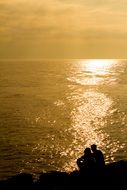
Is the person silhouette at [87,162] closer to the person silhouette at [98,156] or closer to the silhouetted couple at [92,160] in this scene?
the silhouetted couple at [92,160]

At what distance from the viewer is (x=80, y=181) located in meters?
22.4

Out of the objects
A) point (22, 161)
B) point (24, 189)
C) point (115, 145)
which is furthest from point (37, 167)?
Answer: point (24, 189)

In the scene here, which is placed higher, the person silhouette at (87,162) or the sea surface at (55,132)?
the sea surface at (55,132)

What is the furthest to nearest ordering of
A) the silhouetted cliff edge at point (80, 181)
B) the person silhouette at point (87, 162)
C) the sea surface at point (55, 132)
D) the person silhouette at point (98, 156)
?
1. the sea surface at point (55, 132)
2. the silhouetted cliff edge at point (80, 181)
3. the person silhouette at point (98, 156)
4. the person silhouette at point (87, 162)

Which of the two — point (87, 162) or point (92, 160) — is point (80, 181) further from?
point (92, 160)

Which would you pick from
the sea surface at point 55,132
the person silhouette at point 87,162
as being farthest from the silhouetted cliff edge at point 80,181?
the sea surface at point 55,132

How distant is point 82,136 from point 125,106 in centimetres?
3303

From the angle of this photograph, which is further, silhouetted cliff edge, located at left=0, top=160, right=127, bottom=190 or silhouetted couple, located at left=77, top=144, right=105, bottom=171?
silhouetted cliff edge, located at left=0, top=160, right=127, bottom=190

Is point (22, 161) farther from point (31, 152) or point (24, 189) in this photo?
point (24, 189)

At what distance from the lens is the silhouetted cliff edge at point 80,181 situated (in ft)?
72.2

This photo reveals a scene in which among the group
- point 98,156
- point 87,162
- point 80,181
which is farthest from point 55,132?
point 87,162

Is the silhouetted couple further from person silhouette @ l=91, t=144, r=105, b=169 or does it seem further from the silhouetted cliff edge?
the silhouetted cliff edge

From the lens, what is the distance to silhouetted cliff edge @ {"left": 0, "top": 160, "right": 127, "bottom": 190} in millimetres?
22016

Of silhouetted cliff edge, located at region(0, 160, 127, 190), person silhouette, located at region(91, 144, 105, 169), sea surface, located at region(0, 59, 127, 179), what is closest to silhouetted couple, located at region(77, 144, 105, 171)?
person silhouette, located at region(91, 144, 105, 169)
